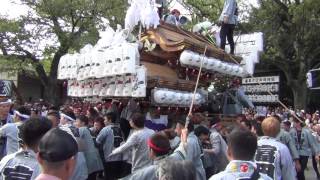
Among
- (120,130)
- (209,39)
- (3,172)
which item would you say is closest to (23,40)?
(209,39)

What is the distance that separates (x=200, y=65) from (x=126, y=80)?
1.43m

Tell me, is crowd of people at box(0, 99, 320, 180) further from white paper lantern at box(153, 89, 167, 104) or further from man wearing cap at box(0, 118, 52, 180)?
white paper lantern at box(153, 89, 167, 104)

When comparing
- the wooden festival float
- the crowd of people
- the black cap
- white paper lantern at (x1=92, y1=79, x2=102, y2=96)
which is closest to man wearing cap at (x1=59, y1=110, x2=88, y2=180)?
the crowd of people

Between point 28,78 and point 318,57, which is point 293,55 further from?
point 28,78

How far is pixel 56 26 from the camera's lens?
26.5 meters

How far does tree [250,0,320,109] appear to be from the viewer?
80.1 feet

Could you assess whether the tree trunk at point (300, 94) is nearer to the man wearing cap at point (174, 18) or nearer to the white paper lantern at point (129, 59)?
the man wearing cap at point (174, 18)

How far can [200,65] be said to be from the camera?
916 cm

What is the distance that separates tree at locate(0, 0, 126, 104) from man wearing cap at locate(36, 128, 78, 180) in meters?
23.4

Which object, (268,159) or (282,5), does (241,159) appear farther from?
(282,5)

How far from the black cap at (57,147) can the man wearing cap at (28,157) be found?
93cm

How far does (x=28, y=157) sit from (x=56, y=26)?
23590mm

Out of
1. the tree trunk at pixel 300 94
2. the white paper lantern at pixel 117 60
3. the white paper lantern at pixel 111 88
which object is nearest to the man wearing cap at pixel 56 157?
the white paper lantern at pixel 117 60

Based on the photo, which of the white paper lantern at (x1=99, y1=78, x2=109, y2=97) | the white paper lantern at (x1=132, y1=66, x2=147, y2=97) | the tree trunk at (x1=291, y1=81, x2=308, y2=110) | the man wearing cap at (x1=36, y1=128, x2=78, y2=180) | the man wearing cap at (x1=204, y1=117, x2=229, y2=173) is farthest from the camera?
the tree trunk at (x1=291, y1=81, x2=308, y2=110)
